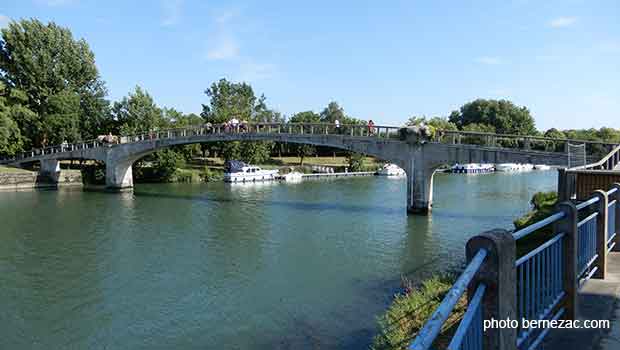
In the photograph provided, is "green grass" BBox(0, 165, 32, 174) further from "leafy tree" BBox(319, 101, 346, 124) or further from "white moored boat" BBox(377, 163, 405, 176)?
"leafy tree" BBox(319, 101, 346, 124)

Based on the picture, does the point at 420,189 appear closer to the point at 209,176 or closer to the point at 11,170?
the point at 209,176

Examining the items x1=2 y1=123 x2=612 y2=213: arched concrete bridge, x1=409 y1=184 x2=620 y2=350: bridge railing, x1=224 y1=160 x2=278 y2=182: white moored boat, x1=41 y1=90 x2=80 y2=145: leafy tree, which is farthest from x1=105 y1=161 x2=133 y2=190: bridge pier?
x1=409 y1=184 x2=620 y2=350: bridge railing

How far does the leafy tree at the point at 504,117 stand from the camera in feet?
383

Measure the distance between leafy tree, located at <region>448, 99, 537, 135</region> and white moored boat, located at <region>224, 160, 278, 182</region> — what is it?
71221 millimetres

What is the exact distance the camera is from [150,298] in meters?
15.2

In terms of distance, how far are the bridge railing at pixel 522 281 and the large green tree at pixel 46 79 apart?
6257 centimetres

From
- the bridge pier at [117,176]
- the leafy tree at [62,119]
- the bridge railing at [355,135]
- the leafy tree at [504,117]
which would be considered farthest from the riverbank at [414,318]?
the leafy tree at [504,117]

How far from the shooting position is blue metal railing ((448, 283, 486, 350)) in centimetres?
350

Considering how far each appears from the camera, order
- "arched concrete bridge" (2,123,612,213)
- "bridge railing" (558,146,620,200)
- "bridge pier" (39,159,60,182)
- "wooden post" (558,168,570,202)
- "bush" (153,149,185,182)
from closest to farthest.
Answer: "bridge railing" (558,146,620,200)
"wooden post" (558,168,570,202)
"arched concrete bridge" (2,123,612,213)
"bridge pier" (39,159,60,182)
"bush" (153,149,185,182)

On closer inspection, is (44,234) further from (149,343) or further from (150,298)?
(149,343)

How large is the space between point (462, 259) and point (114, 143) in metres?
42.4

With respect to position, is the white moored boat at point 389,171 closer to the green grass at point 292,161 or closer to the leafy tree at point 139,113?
the green grass at point 292,161

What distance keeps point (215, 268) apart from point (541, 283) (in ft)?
48.3

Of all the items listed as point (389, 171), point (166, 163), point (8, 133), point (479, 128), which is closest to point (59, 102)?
point (8, 133)
